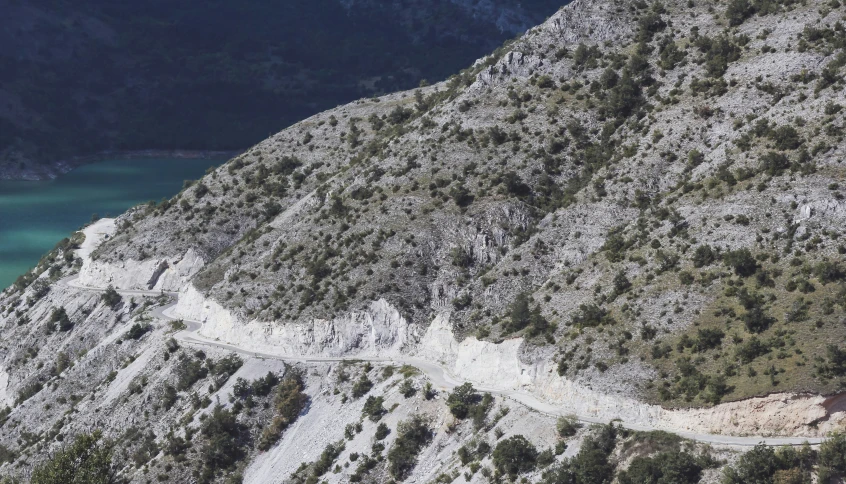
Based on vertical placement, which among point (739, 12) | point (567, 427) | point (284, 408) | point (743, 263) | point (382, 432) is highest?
point (739, 12)

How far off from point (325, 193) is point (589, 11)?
33.7 metres

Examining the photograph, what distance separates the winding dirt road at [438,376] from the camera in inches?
2127

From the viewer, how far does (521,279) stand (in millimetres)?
79062

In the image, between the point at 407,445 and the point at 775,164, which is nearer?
the point at 407,445

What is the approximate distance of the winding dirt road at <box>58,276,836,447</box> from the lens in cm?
5403

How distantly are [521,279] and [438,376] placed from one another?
10488 mm

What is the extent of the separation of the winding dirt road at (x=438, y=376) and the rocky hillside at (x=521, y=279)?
366mm

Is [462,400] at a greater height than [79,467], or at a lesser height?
greater

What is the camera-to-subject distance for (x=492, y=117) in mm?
96750

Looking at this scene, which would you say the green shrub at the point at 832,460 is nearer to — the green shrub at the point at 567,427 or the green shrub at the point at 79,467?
the green shrub at the point at 567,427

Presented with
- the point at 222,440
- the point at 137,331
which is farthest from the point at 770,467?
the point at 137,331

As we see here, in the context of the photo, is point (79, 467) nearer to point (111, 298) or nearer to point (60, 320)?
point (111, 298)

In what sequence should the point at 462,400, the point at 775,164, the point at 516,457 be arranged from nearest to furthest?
1. the point at 516,457
2. the point at 462,400
3. the point at 775,164

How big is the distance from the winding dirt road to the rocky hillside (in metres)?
0.37
